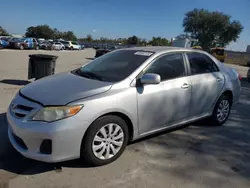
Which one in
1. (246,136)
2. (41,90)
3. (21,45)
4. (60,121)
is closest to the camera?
(60,121)

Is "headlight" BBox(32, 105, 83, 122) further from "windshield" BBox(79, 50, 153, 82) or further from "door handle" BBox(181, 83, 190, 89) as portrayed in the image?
"door handle" BBox(181, 83, 190, 89)

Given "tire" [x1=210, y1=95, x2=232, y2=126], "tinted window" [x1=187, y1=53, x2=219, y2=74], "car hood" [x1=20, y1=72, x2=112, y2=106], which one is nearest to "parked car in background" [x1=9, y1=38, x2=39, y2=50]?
"car hood" [x1=20, y1=72, x2=112, y2=106]

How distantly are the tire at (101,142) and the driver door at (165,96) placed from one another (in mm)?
325

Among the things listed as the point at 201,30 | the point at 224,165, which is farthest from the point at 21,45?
the point at 201,30

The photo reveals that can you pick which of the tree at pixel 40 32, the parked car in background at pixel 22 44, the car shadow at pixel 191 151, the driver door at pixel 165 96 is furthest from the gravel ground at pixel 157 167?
the tree at pixel 40 32

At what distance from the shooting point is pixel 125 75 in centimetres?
345

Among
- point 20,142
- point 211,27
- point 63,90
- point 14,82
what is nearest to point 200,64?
point 63,90

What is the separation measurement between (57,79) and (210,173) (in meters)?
2.50

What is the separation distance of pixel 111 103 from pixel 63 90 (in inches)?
25.1

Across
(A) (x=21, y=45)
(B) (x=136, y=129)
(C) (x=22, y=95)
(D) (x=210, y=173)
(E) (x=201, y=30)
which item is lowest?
(D) (x=210, y=173)

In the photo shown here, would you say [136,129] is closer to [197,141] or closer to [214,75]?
[197,141]

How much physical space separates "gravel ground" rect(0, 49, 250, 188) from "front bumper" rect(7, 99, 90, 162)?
0.92ft

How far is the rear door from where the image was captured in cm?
417

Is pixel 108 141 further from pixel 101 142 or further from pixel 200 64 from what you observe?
pixel 200 64
